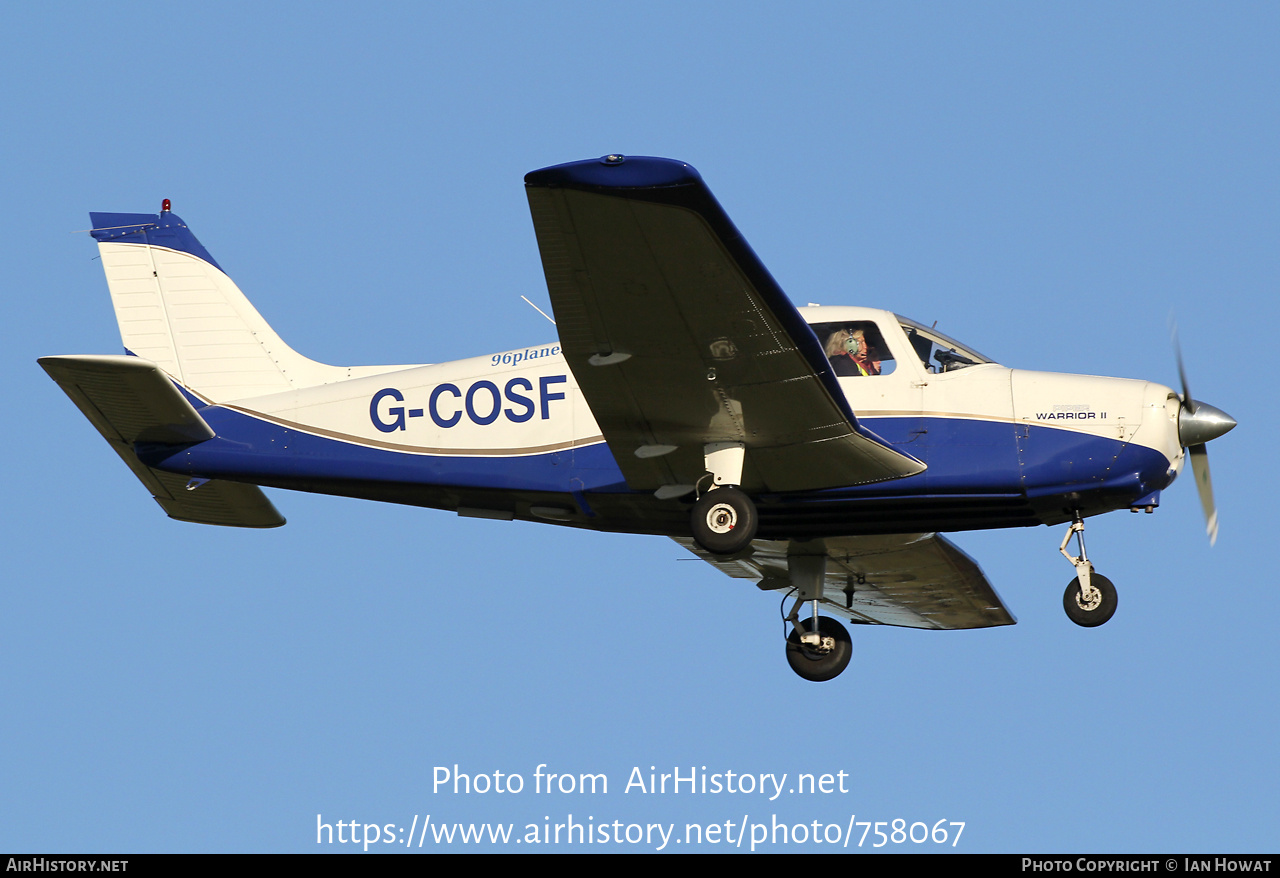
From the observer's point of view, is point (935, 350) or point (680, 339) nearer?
point (680, 339)

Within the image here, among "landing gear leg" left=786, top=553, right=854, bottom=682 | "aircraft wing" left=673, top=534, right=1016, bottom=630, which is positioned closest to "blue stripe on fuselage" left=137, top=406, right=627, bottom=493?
"aircraft wing" left=673, top=534, right=1016, bottom=630

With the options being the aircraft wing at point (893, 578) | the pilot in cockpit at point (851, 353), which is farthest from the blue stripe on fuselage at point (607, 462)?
the aircraft wing at point (893, 578)

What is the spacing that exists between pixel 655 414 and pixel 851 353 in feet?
6.18

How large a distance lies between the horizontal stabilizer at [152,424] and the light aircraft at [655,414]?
2 centimetres

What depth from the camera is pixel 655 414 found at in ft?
42.5

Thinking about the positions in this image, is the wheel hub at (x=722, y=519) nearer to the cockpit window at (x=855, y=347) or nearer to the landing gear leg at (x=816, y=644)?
the cockpit window at (x=855, y=347)

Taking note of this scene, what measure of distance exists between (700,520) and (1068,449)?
326 cm

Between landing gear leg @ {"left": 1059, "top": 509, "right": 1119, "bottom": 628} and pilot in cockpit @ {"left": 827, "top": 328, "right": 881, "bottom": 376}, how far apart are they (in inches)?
98.8

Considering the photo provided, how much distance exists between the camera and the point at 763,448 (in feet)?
43.2

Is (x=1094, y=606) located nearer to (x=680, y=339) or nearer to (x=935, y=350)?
(x=935, y=350)

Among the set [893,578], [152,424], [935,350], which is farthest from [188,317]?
[893,578]

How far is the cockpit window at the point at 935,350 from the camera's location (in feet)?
44.1
